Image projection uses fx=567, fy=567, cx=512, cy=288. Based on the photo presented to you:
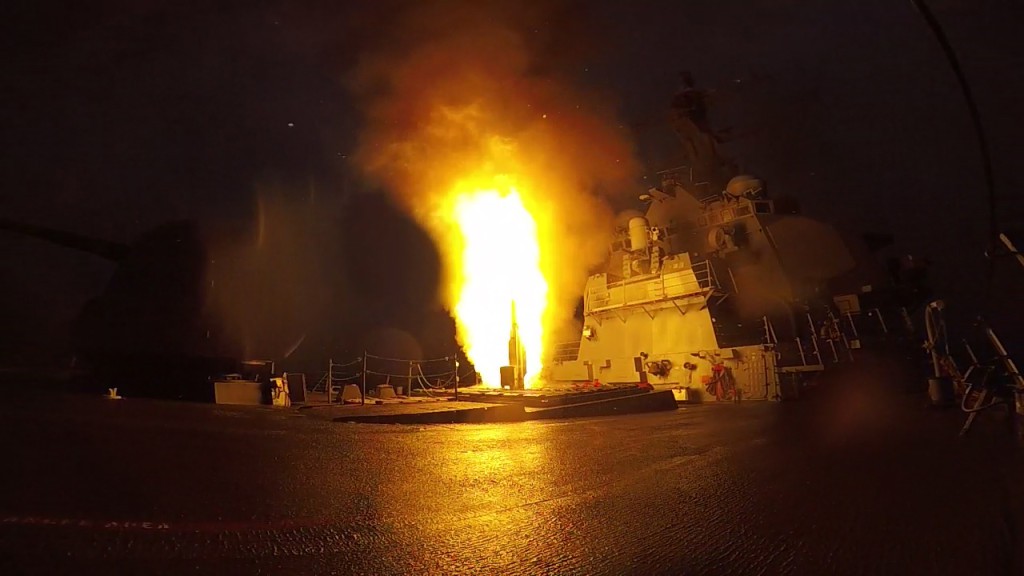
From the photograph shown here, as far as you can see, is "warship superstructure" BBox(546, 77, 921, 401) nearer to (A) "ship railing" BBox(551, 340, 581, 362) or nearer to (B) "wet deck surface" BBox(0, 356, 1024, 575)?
(A) "ship railing" BBox(551, 340, 581, 362)

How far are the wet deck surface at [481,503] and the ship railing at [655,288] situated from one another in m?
14.7

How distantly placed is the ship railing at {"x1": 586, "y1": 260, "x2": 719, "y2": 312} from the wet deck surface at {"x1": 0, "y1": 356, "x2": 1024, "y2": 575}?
14.7 meters

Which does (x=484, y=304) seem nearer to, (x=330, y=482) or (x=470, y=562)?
(x=330, y=482)

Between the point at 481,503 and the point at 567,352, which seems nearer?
the point at 481,503

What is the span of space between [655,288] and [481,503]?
20.8m

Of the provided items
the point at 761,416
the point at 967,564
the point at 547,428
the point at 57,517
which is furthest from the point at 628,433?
the point at 57,517

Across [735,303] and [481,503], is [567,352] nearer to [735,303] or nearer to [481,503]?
[735,303]

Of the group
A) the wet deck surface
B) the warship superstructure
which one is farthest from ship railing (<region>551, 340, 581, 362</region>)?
the wet deck surface

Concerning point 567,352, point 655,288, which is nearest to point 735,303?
point 655,288

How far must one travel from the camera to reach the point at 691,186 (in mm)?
32719

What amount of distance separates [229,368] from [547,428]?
9266 millimetres

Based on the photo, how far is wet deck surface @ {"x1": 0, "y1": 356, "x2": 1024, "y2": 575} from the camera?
10.9 ft

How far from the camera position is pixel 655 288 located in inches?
964

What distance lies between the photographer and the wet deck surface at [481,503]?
3.32 m
